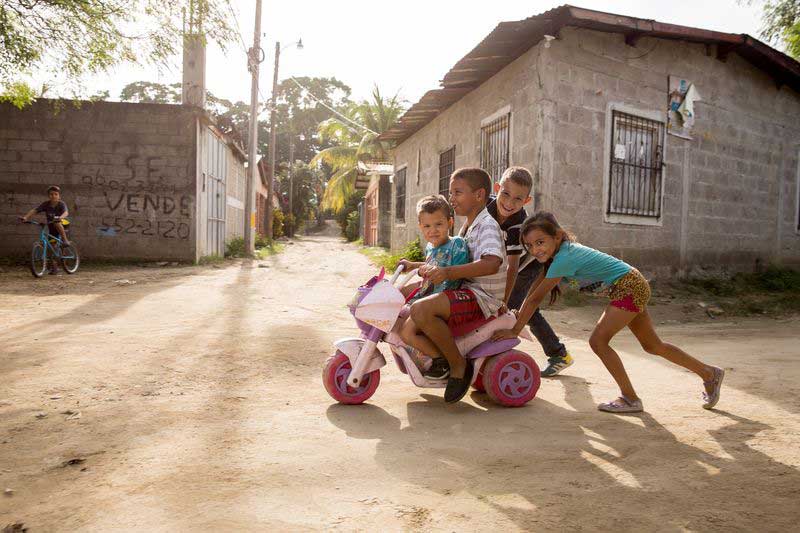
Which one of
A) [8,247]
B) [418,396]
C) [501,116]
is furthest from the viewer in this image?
[8,247]

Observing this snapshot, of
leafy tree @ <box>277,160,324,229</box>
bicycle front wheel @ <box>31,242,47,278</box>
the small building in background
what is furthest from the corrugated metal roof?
leafy tree @ <box>277,160,324,229</box>

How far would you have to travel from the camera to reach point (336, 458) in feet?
7.80

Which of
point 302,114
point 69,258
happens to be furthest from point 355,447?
point 302,114

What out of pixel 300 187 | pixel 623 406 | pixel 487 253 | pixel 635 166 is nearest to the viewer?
Result: pixel 487 253

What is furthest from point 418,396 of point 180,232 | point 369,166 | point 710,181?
point 369,166

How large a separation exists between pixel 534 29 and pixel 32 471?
749cm

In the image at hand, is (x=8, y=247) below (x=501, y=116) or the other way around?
below

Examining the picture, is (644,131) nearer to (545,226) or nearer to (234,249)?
(545,226)

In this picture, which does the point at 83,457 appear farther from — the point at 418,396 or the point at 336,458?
the point at 418,396

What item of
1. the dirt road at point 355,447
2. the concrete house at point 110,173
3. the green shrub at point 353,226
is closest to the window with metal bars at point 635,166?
the dirt road at point 355,447

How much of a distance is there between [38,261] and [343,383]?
9241 mm

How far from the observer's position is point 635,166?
28.5 feet

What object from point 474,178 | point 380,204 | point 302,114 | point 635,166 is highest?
point 302,114

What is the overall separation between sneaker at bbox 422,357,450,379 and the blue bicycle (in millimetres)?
9067
